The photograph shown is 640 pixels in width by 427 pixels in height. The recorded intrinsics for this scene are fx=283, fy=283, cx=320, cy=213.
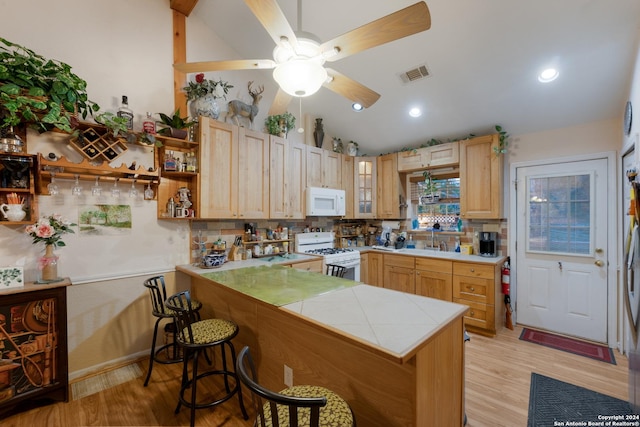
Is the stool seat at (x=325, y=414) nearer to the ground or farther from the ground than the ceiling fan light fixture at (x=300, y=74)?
nearer to the ground

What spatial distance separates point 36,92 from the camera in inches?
79.4

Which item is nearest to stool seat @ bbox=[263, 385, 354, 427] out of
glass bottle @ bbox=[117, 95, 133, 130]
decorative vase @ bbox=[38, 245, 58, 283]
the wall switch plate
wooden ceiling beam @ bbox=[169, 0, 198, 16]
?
the wall switch plate

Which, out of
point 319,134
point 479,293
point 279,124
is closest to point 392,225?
point 479,293

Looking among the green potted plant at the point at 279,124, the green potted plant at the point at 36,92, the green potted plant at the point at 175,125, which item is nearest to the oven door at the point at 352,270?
the green potted plant at the point at 279,124

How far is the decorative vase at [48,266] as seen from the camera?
2.18 meters

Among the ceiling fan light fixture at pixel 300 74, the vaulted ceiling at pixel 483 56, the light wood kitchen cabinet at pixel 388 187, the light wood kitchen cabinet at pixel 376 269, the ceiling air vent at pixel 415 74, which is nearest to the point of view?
the ceiling fan light fixture at pixel 300 74

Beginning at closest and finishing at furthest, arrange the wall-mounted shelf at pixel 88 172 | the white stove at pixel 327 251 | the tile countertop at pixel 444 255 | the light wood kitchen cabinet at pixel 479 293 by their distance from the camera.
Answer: the wall-mounted shelf at pixel 88 172
the light wood kitchen cabinet at pixel 479 293
the tile countertop at pixel 444 255
the white stove at pixel 327 251

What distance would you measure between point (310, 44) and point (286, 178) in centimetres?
213

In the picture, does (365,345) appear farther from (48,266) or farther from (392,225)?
(392,225)

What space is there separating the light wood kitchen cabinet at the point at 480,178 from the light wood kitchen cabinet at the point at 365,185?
134 cm

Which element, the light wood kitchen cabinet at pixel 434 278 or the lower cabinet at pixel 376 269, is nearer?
the light wood kitchen cabinet at pixel 434 278

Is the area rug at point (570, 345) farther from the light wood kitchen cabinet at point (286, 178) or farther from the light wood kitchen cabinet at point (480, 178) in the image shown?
the light wood kitchen cabinet at point (286, 178)

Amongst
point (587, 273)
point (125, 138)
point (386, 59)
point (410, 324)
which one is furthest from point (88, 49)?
point (587, 273)

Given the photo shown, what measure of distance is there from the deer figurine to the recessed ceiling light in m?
2.99
